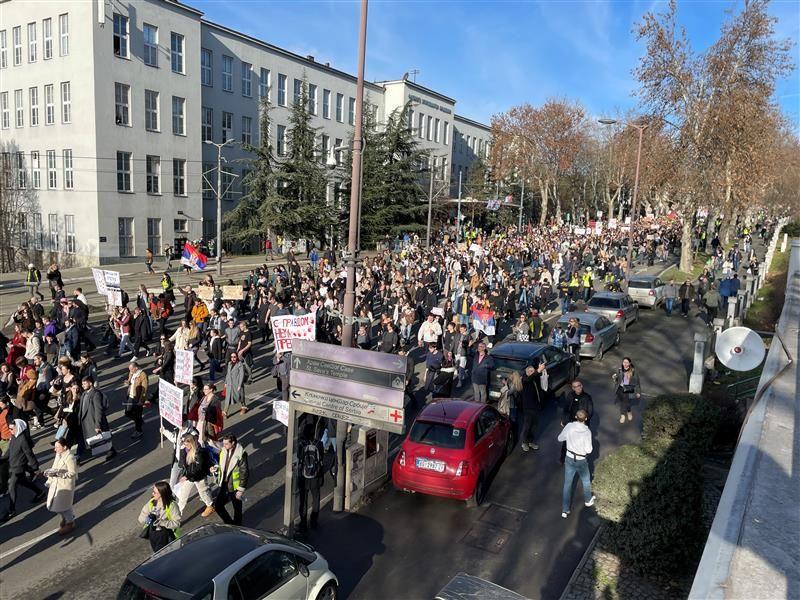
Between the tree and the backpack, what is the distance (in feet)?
148

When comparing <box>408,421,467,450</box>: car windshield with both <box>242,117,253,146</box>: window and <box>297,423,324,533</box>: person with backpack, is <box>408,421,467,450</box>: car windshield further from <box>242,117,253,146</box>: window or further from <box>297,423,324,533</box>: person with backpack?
<box>242,117,253,146</box>: window

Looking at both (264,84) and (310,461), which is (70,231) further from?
(310,461)

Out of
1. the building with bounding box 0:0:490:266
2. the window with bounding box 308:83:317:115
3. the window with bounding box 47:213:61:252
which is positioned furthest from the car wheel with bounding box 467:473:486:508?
the window with bounding box 308:83:317:115

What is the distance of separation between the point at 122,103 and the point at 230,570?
1688 inches

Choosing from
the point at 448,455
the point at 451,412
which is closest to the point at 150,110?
the point at 451,412

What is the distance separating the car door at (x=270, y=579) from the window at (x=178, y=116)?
4457cm

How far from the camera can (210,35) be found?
49.5 meters

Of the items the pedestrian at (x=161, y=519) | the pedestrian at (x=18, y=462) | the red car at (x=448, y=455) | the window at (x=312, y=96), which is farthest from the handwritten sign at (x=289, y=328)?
the window at (x=312, y=96)

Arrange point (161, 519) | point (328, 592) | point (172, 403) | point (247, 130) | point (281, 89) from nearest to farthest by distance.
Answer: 1. point (328, 592)
2. point (161, 519)
3. point (172, 403)
4. point (247, 130)
5. point (281, 89)

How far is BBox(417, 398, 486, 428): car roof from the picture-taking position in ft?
34.4

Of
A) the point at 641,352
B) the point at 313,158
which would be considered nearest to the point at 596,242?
the point at 313,158

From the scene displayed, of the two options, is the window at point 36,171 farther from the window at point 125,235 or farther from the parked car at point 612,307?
the parked car at point 612,307

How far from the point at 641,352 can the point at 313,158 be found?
100 feet

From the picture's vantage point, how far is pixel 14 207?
47.3 meters
